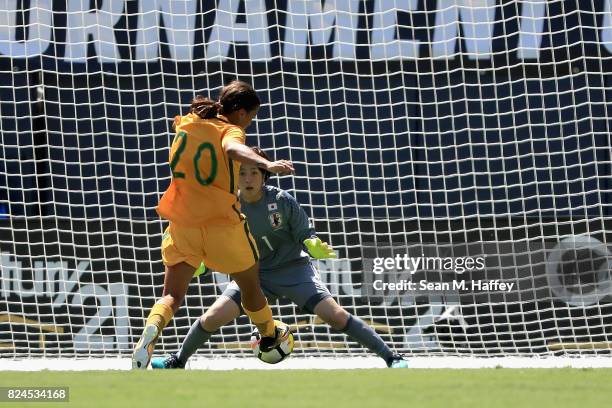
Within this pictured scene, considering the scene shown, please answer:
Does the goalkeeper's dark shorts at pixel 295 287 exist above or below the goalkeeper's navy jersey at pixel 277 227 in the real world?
below

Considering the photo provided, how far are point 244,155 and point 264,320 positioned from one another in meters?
1.07

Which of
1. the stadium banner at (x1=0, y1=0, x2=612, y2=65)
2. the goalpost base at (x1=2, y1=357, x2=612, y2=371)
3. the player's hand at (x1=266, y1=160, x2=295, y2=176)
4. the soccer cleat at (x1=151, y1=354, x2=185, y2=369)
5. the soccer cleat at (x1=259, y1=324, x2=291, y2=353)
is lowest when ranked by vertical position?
the goalpost base at (x1=2, y1=357, x2=612, y2=371)

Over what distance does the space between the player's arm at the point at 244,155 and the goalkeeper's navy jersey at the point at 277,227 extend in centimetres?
114

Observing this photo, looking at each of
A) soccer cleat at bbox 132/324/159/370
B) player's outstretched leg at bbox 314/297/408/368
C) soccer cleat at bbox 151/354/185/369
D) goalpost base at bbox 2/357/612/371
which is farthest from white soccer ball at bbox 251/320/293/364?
goalpost base at bbox 2/357/612/371

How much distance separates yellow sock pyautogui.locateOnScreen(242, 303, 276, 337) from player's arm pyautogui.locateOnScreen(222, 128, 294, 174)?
0.90 m

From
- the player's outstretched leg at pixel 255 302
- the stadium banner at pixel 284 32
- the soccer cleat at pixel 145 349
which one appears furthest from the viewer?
the stadium banner at pixel 284 32

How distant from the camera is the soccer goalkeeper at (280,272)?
6184mm

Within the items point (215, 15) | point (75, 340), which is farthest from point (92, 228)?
point (215, 15)

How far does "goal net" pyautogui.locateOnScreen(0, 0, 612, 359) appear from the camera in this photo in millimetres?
9156

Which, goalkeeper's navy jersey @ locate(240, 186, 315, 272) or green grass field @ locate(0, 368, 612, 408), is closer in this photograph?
green grass field @ locate(0, 368, 612, 408)

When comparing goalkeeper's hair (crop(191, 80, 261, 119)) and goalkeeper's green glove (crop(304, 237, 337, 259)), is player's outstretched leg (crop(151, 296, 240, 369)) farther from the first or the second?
goalkeeper's hair (crop(191, 80, 261, 119))

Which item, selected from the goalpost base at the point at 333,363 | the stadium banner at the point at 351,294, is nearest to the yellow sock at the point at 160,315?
the goalpost base at the point at 333,363

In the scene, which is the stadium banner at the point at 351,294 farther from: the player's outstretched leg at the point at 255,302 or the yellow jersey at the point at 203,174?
the yellow jersey at the point at 203,174

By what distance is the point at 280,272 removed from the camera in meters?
6.48
